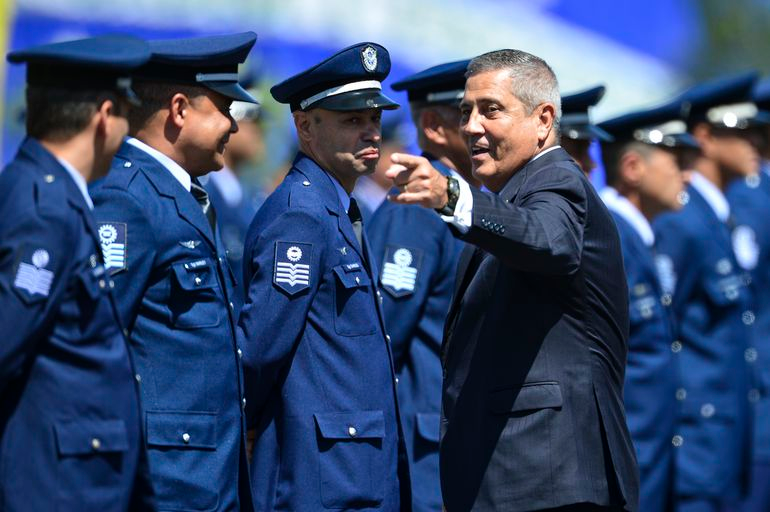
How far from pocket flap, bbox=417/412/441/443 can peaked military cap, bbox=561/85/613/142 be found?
2.09 m

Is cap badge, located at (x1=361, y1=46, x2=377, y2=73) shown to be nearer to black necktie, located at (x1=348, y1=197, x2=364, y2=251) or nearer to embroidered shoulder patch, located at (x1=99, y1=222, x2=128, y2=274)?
black necktie, located at (x1=348, y1=197, x2=364, y2=251)

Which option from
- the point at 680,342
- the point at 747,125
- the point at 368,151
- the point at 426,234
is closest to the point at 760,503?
the point at 680,342

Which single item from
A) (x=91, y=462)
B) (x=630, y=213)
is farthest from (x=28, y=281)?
(x=630, y=213)

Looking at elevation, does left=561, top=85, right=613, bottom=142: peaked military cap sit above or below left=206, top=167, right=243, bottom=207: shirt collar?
above

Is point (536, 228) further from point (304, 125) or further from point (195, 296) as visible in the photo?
point (304, 125)

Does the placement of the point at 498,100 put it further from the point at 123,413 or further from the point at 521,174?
the point at 123,413

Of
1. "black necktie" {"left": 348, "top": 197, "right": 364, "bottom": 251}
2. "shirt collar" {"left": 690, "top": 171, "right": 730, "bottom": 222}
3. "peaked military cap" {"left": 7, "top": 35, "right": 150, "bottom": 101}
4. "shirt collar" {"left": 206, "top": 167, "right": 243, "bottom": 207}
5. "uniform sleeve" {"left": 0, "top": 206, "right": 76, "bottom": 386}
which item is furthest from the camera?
"shirt collar" {"left": 206, "top": 167, "right": 243, "bottom": 207}

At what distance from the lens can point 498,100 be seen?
16.0 ft

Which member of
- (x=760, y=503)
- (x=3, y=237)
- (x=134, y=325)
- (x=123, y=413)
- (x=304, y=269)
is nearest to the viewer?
(x=3, y=237)

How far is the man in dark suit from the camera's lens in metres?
4.55

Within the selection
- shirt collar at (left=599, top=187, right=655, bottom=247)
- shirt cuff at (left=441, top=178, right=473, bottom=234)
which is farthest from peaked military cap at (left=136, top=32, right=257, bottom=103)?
shirt collar at (left=599, top=187, right=655, bottom=247)

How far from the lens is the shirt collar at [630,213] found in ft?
26.9

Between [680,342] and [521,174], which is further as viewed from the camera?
[680,342]

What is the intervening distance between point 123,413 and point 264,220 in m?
1.47
